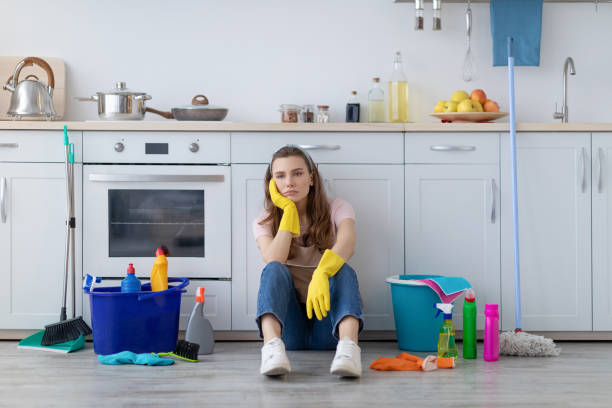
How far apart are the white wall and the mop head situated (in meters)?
1.27

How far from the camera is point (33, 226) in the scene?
3.03 m

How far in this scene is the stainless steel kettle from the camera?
3.13 meters

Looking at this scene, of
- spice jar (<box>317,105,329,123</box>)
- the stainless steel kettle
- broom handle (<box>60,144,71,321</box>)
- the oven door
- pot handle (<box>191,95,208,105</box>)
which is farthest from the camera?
spice jar (<box>317,105,329,123</box>)

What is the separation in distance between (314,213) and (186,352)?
0.76 metres

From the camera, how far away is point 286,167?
279 centimetres

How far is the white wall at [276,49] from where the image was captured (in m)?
3.52

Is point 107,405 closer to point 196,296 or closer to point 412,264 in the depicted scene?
point 196,296

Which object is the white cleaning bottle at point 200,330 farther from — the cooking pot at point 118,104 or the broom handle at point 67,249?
the cooking pot at point 118,104

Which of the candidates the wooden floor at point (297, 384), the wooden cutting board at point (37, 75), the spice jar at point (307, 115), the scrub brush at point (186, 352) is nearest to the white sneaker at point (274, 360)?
the wooden floor at point (297, 384)

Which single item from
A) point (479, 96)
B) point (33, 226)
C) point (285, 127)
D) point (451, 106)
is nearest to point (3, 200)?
point (33, 226)

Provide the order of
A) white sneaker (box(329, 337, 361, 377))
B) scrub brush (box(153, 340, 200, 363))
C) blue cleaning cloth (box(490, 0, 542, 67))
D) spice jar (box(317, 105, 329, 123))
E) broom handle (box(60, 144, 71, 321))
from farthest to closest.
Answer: blue cleaning cloth (box(490, 0, 542, 67)), spice jar (box(317, 105, 329, 123)), broom handle (box(60, 144, 71, 321)), scrub brush (box(153, 340, 200, 363)), white sneaker (box(329, 337, 361, 377))

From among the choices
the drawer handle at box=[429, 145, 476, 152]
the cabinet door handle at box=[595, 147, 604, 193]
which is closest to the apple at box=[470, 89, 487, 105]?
the drawer handle at box=[429, 145, 476, 152]

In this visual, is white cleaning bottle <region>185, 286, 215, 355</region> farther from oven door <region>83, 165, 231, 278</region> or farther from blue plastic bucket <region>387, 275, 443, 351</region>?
blue plastic bucket <region>387, 275, 443, 351</region>

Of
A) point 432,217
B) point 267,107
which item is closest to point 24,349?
point 267,107
